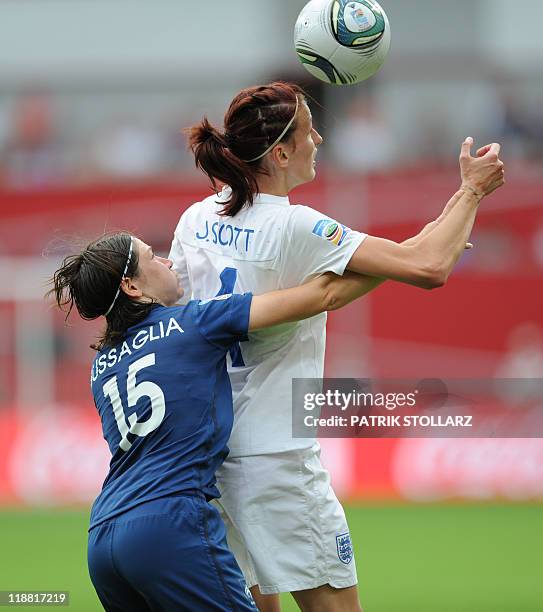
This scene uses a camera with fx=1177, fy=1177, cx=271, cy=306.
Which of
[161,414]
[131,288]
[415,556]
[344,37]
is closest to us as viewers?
[161,414]

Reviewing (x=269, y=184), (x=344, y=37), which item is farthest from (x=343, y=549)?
(x=344, y=37)

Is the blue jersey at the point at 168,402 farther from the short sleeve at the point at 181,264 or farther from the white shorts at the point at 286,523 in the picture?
the short sleeve at the point at 181,264

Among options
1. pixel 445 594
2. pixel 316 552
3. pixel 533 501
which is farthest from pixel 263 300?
pixel 533 501

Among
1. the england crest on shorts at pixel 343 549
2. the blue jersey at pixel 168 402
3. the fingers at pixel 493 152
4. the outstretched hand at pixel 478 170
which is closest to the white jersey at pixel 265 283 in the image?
the blue jersey at pixel 168 402

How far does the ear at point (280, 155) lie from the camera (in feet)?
14.8

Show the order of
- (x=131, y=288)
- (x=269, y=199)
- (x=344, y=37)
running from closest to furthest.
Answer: (x=131, y=288) → (x=269, y=199) → (x=344, y=37)

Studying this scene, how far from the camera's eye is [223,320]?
412cm

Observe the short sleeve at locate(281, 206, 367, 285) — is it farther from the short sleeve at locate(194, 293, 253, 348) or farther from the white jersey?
the short sleeve at locate(194, 293, 253, 348)

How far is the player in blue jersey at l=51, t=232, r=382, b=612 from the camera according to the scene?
389 cm

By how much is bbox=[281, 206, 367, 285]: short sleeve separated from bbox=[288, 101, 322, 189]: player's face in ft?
0.73

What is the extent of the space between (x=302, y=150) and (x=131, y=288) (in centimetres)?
88

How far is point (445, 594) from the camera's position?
767cm

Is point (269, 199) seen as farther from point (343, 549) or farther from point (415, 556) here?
point (415, 556)

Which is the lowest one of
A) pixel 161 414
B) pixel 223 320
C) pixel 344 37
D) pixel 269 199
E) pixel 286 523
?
pixel 286 523
